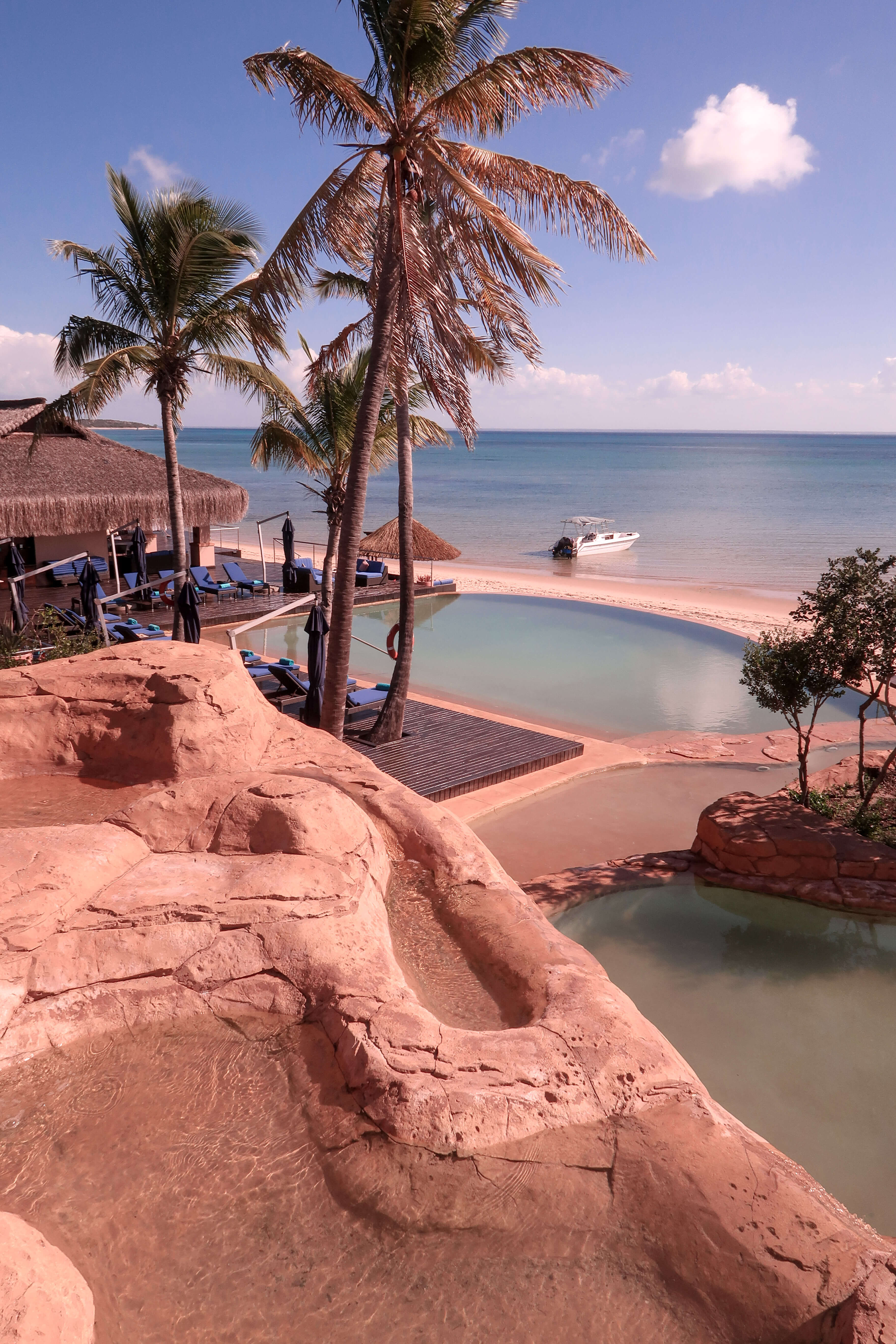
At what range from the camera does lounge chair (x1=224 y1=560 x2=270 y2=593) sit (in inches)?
911

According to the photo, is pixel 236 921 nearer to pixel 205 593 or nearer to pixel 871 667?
pixel 871 667

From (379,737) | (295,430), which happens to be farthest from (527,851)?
(295,430)

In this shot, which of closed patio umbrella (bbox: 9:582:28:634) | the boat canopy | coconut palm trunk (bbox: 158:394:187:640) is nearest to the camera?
coconut palm trunk (bbox: 158:394:187:640)

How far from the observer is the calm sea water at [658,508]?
41.2 meters

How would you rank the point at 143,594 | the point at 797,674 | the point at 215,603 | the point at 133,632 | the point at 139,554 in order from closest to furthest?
the point at 797,674
the point at 133,632
the point at 143,594
the point at 215,603
the point at 139,554

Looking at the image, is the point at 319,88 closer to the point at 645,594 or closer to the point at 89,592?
the point at 89,592

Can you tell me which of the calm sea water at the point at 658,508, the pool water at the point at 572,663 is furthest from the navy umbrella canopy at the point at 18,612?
the calm sea water at the point at 658,508

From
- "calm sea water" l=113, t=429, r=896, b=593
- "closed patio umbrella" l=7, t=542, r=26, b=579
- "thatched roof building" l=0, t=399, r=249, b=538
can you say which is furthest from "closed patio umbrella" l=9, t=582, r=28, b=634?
"calm sea water" l=113, t=429, r=896, b=593

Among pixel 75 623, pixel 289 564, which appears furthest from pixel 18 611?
pixel 289 564

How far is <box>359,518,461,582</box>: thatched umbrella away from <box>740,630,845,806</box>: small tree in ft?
48.0

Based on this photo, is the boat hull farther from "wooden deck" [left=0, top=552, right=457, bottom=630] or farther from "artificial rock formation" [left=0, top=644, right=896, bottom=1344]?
"artificial rock formation" [left=0, top=644, right=896, bottom=1344]

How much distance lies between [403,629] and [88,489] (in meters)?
10.9

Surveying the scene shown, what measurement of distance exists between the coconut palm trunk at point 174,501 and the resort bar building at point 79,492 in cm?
322

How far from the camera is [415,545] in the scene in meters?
25.8
